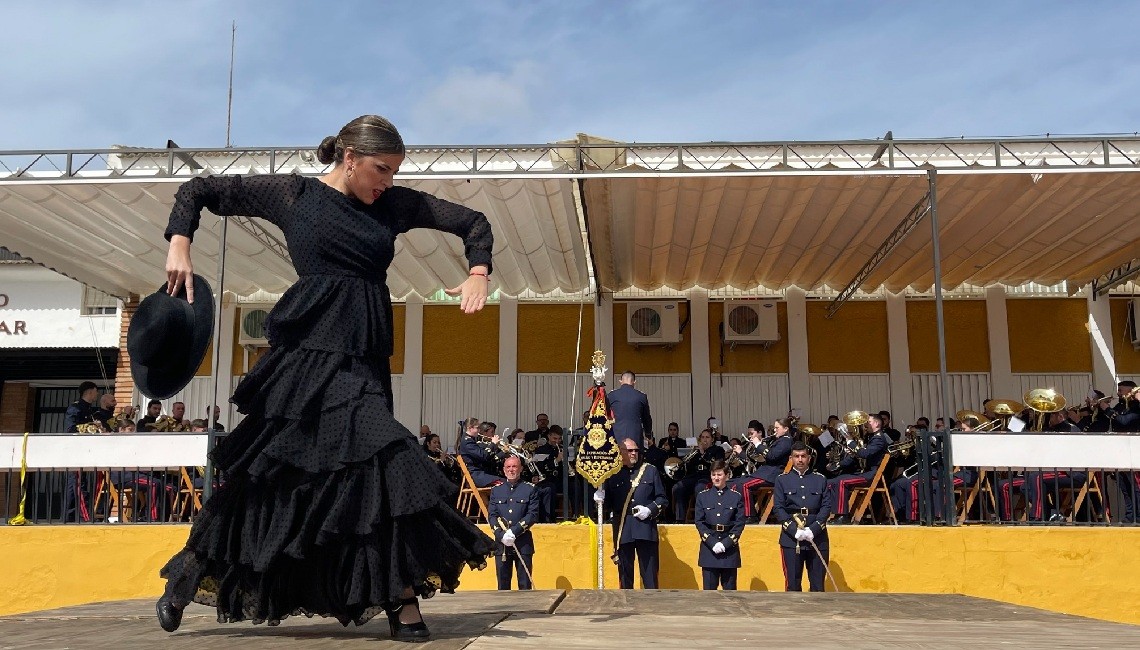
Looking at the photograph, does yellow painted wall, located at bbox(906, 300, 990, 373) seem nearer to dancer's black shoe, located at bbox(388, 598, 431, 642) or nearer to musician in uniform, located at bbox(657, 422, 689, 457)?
musician in uniform, located at bbox(657, 422, 689, 457)

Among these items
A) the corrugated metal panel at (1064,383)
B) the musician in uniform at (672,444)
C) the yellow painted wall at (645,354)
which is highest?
the yellow painted wall at (645,354)

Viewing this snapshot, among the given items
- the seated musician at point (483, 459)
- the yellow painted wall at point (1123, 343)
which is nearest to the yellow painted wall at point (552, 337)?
the seated musician at point (483, 459)

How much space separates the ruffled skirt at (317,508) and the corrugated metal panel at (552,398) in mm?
13526

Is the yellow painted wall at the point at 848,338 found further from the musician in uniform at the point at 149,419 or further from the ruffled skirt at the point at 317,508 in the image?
the ruffled skirt at the point at 317,508

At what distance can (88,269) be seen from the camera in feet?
49.5

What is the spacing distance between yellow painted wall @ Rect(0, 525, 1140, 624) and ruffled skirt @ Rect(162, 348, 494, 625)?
20.6 ft

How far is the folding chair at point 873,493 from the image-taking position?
966cm

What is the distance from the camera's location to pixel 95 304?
17531mm

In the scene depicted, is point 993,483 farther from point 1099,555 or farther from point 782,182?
point 782,182

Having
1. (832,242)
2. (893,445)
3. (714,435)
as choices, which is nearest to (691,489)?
(714,435)

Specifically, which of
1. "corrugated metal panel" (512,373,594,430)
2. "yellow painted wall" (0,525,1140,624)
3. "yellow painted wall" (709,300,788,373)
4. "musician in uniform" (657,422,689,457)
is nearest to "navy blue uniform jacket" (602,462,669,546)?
"yellow painted wall" (0,525,1140,624)

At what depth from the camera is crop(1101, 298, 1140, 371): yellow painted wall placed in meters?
16.0

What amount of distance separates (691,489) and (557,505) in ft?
5.45

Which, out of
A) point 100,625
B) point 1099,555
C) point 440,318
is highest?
point 440,318
